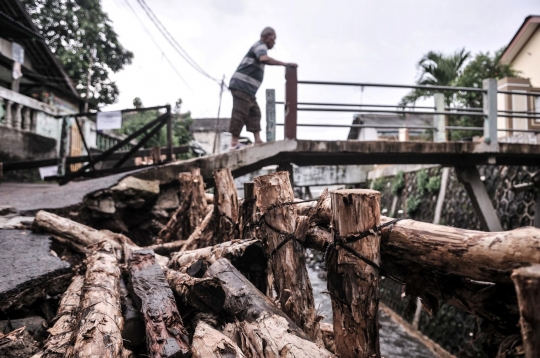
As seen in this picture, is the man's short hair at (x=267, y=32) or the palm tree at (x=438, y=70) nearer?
the man's short hair at (x=267, y=32)

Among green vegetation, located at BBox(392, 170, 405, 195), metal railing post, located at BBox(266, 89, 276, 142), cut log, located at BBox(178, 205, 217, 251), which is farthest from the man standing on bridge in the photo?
green vegetation, located at BBox(392, 170, 405, 195)

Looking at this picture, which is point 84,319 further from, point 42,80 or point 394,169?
point 42,80

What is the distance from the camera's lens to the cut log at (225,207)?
3490mm

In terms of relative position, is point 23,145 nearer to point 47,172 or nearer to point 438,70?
point 47,172

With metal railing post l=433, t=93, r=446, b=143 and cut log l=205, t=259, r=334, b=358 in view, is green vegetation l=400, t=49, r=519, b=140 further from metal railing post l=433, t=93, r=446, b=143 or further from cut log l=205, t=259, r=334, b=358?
cut log l=205, t=259, r=334, b=358

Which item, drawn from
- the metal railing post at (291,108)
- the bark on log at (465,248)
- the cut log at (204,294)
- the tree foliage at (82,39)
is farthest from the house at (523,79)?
the tree foliage at (82,39)

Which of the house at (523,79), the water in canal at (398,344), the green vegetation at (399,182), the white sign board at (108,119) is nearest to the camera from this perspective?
the white sign board at (108,119)

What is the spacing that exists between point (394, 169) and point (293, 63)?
27.8ft

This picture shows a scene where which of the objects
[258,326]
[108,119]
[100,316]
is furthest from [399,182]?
[100,316]

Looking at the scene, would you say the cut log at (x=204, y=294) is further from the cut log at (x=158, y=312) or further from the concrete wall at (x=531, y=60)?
the concrete wall at (x=531, y=60)

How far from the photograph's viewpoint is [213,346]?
1.60 meters

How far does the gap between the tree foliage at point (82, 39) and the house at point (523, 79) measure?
55.8 feet

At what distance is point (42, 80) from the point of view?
1381cm

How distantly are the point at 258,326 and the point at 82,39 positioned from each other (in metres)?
19.4
